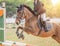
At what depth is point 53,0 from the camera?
1.87 m

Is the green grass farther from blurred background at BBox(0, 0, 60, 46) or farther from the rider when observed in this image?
the rider

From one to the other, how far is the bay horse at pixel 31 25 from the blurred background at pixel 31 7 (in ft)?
0.12

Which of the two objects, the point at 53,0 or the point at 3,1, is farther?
the point at 3,1

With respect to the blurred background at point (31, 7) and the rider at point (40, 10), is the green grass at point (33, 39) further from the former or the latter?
the rider at point (40, 10)

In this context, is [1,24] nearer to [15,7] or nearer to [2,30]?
[2,30]

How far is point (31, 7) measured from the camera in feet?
6.38

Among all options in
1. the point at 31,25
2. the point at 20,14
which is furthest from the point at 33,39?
the point at 20,14

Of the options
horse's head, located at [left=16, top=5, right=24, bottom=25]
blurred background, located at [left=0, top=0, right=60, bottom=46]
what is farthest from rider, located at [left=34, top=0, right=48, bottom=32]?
horse's head, located at [left=16, top=5, right=24, bottom=25]

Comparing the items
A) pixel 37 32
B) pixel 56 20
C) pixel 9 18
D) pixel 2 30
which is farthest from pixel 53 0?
pixel 2 30

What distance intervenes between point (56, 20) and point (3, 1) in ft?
2.01

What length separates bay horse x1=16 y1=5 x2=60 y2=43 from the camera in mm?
1826

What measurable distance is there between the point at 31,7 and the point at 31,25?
0.55 feet

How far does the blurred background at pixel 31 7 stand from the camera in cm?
185

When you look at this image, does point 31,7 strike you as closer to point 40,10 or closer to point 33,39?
point 40,10
